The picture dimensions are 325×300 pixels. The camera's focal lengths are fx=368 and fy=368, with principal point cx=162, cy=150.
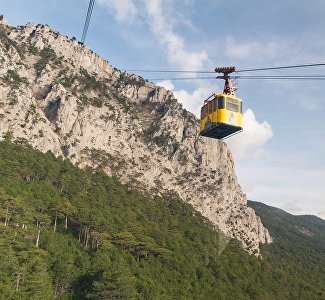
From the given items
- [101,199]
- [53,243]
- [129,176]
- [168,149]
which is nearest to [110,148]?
[129,176]

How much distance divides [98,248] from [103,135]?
9818cm

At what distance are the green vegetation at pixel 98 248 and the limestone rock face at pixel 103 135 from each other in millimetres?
14791

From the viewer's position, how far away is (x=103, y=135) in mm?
170375

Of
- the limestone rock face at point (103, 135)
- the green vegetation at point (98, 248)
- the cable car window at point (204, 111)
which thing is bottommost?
the green vegetation at point (98, 248)

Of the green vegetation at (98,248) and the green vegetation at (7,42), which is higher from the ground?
the green vegetation at (7,42)

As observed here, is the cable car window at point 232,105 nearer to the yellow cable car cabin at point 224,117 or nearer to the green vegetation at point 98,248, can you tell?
the yellow cable car cabin at point 224,117

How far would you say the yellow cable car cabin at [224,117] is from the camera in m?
32.8

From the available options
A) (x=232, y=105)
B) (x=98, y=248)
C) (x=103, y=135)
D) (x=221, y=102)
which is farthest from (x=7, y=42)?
(x=232, y=105)

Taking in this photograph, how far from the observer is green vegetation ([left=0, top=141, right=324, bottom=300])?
58062mm

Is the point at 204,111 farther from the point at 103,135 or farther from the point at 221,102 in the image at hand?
the point at 103,135

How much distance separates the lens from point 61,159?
139000 mm

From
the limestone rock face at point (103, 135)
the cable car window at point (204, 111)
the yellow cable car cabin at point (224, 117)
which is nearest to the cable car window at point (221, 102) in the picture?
the yellow cable car cabin at point (224, 117)

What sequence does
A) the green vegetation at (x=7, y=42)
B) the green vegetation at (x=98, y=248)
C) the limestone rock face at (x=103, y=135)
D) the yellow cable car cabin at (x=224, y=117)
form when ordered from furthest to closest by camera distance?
the green vegetation at (x=7, y=42) → the limestone rock face at (x=103, y=135) → the green vegetation at (x=98, y=248) → the yellow cable car cabin at (x=224, y=117)

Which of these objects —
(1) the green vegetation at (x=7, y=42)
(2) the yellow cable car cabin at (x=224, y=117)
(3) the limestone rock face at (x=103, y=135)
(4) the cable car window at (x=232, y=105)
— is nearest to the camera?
(2) the yellow cable car cabin at (x=224, y=117)
